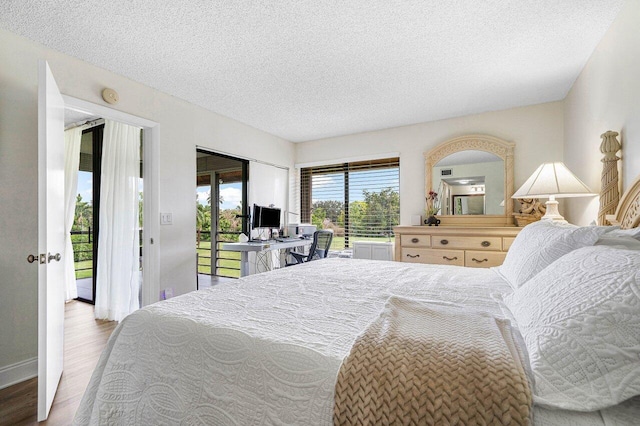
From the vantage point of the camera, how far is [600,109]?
2391 millimetres

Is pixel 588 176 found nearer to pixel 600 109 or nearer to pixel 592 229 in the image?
pixel 600 109

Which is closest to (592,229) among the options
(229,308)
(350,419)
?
(350,419)

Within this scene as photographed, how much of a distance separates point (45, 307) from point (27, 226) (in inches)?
36.4

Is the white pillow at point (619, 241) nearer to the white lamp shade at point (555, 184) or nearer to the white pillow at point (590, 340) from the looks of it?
the white pillow at point (590, 340)

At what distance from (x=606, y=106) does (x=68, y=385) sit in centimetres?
437

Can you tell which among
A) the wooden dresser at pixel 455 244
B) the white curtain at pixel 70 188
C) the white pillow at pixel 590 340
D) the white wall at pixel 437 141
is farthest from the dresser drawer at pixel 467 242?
the white curtain at pixel 70 188

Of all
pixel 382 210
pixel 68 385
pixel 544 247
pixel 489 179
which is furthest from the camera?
pixel 382 210

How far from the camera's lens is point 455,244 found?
140 inches

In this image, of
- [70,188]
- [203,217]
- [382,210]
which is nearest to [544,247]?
[382,210]

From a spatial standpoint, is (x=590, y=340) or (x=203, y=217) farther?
(x=203, y=217)

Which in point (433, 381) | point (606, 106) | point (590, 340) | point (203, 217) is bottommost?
point (433, 381)

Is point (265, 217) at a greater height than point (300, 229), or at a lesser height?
greater

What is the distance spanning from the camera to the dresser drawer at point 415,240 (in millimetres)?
3709

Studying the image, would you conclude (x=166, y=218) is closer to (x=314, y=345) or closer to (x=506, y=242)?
(x=314, y=345)
